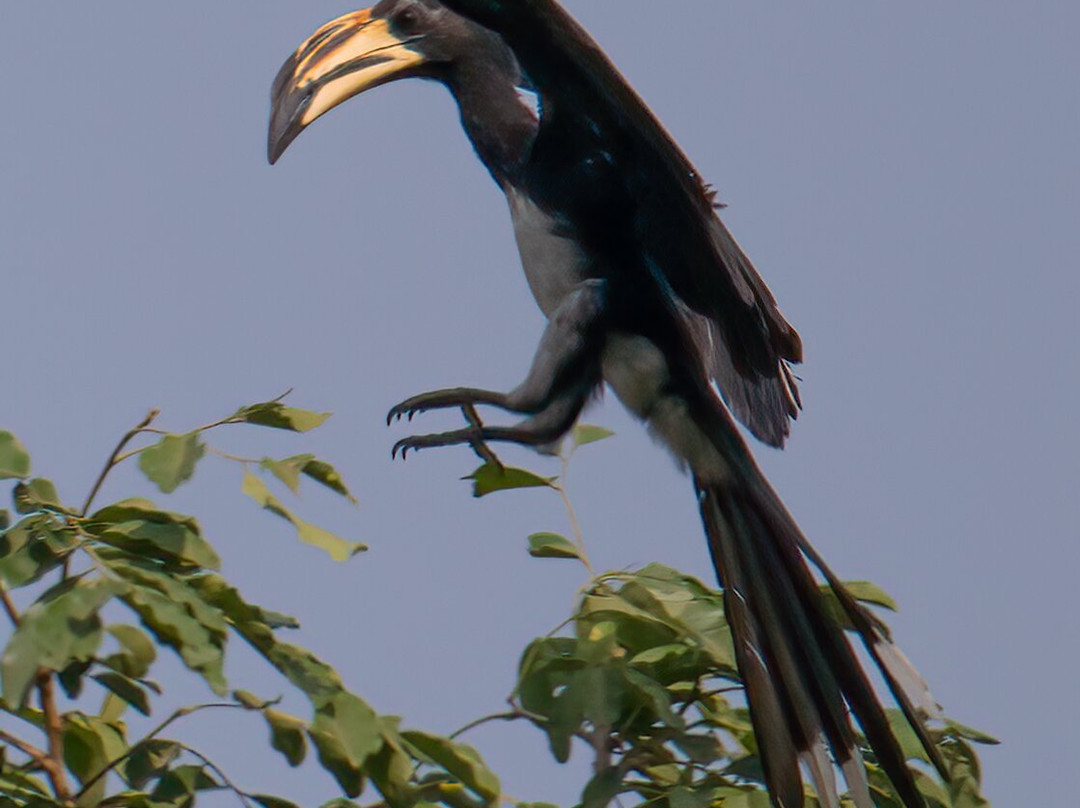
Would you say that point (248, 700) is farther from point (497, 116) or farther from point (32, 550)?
point (497, 116)

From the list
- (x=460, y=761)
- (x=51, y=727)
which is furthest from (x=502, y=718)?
(x=51, y=727)

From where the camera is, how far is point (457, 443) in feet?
6.75

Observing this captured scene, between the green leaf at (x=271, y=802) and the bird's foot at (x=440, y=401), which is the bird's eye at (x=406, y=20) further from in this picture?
the green leaf at (x=271, y=802)

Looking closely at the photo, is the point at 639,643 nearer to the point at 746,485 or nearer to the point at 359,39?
the point at 746,485

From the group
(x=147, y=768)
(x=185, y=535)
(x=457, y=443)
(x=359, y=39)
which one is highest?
(x=359, y=39)

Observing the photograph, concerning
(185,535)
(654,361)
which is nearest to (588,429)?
(654,361)

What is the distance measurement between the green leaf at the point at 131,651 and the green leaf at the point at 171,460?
23cm

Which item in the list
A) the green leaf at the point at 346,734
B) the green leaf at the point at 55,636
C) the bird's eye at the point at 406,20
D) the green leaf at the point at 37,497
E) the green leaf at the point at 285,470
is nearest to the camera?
the green leaf at the point at 55,636

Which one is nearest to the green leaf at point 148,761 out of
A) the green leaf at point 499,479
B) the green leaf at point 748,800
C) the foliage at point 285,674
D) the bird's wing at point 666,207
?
the foliage at point 285,674

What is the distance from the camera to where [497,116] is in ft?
7.13

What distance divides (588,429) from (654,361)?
15cm

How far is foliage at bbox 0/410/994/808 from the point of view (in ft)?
5.74

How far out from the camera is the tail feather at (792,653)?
2.06m

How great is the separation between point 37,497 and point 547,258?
0.73 meters
